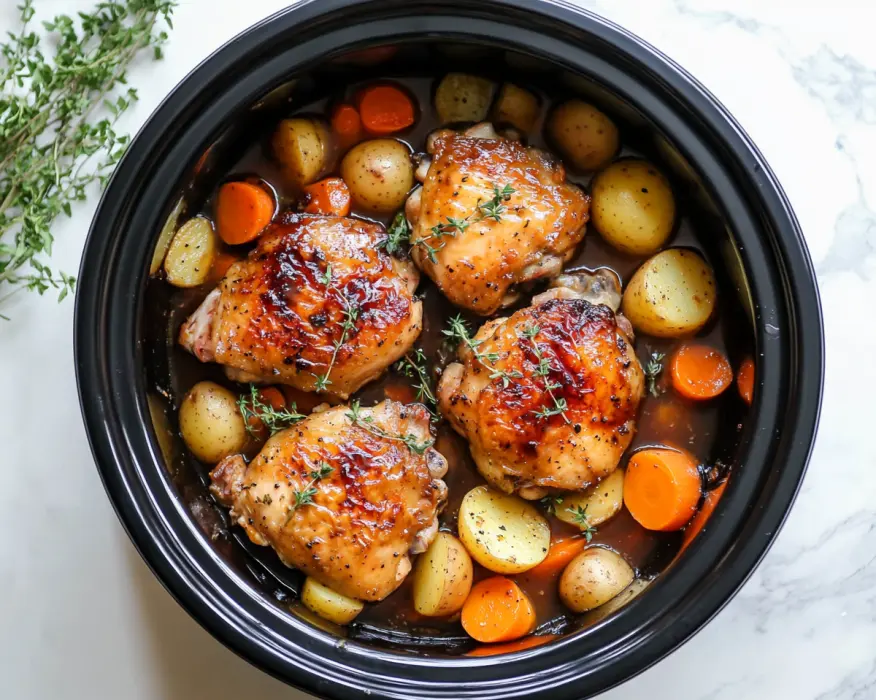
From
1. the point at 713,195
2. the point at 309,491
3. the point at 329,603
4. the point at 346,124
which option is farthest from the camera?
the point at 346,124

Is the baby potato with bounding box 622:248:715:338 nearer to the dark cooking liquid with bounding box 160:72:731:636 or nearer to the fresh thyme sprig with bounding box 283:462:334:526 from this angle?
the dark cooking liquid with bounding box 160:72:731:636

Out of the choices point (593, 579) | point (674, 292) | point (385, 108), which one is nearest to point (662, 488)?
point (593, 579)

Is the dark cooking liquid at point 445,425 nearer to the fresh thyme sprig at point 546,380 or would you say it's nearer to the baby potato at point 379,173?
the baby potato at point 379,173

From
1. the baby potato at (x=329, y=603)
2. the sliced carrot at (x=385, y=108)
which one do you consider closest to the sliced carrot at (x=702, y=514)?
the baby potato at (x=329, y=603)

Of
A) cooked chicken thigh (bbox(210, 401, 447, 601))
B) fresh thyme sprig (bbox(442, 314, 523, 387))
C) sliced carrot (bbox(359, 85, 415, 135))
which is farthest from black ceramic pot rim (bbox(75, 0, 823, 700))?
fresh thyme sprig (bbox(442, 314, 523, 387))

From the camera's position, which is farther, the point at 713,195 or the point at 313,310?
the point at 313,310

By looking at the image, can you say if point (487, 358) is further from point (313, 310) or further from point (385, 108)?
Answer: point (385, 108)
